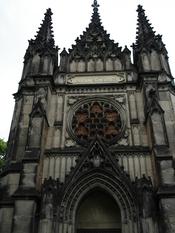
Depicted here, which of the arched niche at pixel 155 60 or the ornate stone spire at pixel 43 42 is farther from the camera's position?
the ornate stone spire at pixel 43 42

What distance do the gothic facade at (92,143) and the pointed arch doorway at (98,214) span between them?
0.04 meters

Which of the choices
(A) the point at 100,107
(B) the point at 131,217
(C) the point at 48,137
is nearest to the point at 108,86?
(A) the point at 100,107

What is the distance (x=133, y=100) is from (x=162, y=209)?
653 cm

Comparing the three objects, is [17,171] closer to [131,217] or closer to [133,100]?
[131,217]

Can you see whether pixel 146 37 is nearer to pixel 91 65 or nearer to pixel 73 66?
pixel 91 65

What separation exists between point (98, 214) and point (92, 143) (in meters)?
3.08

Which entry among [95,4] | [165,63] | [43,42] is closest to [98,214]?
[165,63]

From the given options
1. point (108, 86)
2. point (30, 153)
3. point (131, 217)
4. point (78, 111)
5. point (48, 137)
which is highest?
point (108, 86)

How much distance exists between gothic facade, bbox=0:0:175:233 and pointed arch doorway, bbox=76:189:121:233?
1.7 inches

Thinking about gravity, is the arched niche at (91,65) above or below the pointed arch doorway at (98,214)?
above

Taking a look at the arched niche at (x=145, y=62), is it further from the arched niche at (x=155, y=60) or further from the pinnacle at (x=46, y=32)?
the pinnacle at (x=46, y=32)

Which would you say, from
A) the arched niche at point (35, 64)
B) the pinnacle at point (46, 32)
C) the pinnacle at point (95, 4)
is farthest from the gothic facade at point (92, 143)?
the pinnacle at point (95, 4)

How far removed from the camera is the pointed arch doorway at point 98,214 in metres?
12.4

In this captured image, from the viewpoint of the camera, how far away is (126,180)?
1228cm
